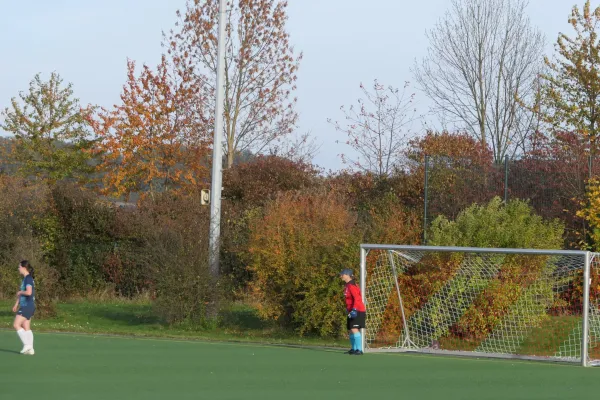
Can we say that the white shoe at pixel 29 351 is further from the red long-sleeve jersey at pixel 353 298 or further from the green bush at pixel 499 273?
the green bush at pixel 499 273

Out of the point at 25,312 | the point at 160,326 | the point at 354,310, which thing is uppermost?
the point at 354,310

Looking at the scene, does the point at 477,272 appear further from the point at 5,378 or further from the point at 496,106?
the point at 496,106

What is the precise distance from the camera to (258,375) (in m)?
13.7

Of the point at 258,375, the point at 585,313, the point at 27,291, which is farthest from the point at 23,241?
the point at 585,313

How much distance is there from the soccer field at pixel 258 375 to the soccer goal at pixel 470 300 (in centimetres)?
191

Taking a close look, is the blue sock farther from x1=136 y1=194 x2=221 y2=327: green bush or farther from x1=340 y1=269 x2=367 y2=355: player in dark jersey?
x1=136 y1=194 x2=221 y2=327: green bush

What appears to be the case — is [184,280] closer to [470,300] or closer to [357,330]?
[357,330]

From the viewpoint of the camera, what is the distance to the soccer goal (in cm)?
1833

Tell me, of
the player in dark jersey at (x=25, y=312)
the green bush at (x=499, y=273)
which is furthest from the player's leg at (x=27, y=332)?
the green bush at (x=499, y=273)

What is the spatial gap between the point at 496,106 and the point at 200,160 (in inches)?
493

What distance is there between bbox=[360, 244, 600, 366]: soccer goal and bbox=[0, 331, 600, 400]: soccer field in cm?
191

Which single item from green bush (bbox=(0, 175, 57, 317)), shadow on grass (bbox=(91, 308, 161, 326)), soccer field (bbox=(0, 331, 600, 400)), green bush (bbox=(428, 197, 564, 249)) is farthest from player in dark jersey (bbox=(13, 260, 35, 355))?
green bush (bbox=(428, 197, 564, 249))

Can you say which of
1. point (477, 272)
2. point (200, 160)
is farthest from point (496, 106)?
point (477, 272)

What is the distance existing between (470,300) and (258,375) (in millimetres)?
6603
